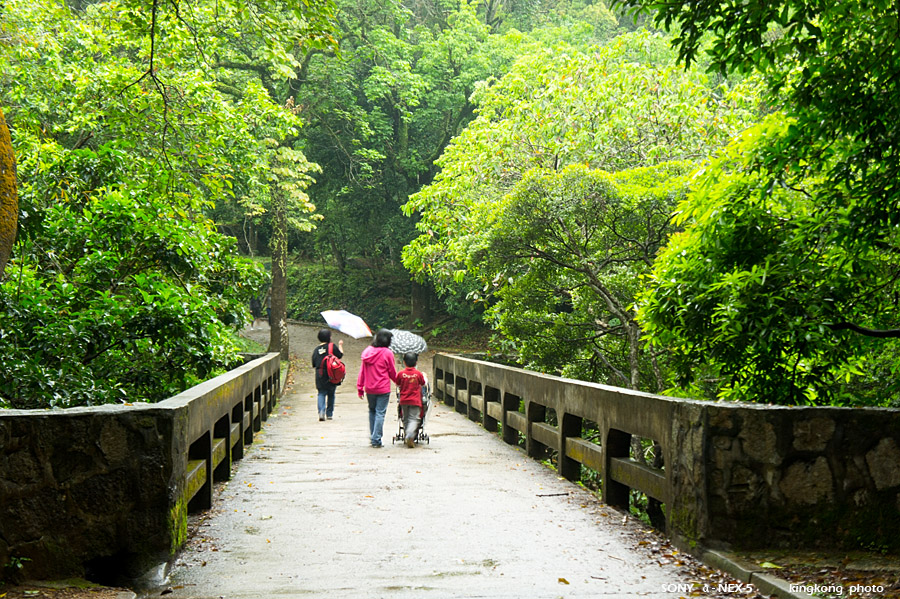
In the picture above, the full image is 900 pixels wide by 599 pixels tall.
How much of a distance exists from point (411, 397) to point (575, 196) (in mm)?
3765

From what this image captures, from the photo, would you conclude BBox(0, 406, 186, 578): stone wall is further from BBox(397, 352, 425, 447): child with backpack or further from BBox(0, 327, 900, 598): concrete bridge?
BBox(397, 352, 425, 447): child with backpack

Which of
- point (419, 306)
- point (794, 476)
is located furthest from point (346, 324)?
point (794, 476)

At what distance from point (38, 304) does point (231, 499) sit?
3317 millimetres

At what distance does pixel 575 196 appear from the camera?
11867mm

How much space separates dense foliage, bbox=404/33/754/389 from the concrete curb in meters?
5.55

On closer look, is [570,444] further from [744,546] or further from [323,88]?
[323,88]

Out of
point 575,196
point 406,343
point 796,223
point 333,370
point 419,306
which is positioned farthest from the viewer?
point 419,306

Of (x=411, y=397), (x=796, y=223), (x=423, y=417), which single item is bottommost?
(x=423, y=417)

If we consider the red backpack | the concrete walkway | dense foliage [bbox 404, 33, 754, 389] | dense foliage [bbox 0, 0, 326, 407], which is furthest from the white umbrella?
the concrete walkway

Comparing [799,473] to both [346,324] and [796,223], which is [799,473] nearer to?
[796,223]

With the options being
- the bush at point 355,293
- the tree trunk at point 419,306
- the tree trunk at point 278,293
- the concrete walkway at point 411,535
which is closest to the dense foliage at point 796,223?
the concrete walkway at point 411,535

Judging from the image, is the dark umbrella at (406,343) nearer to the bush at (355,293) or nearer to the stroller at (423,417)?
the stroller at (423,417)

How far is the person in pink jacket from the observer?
10.7 m

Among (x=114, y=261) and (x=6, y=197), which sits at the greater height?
(x=6, y=197)
